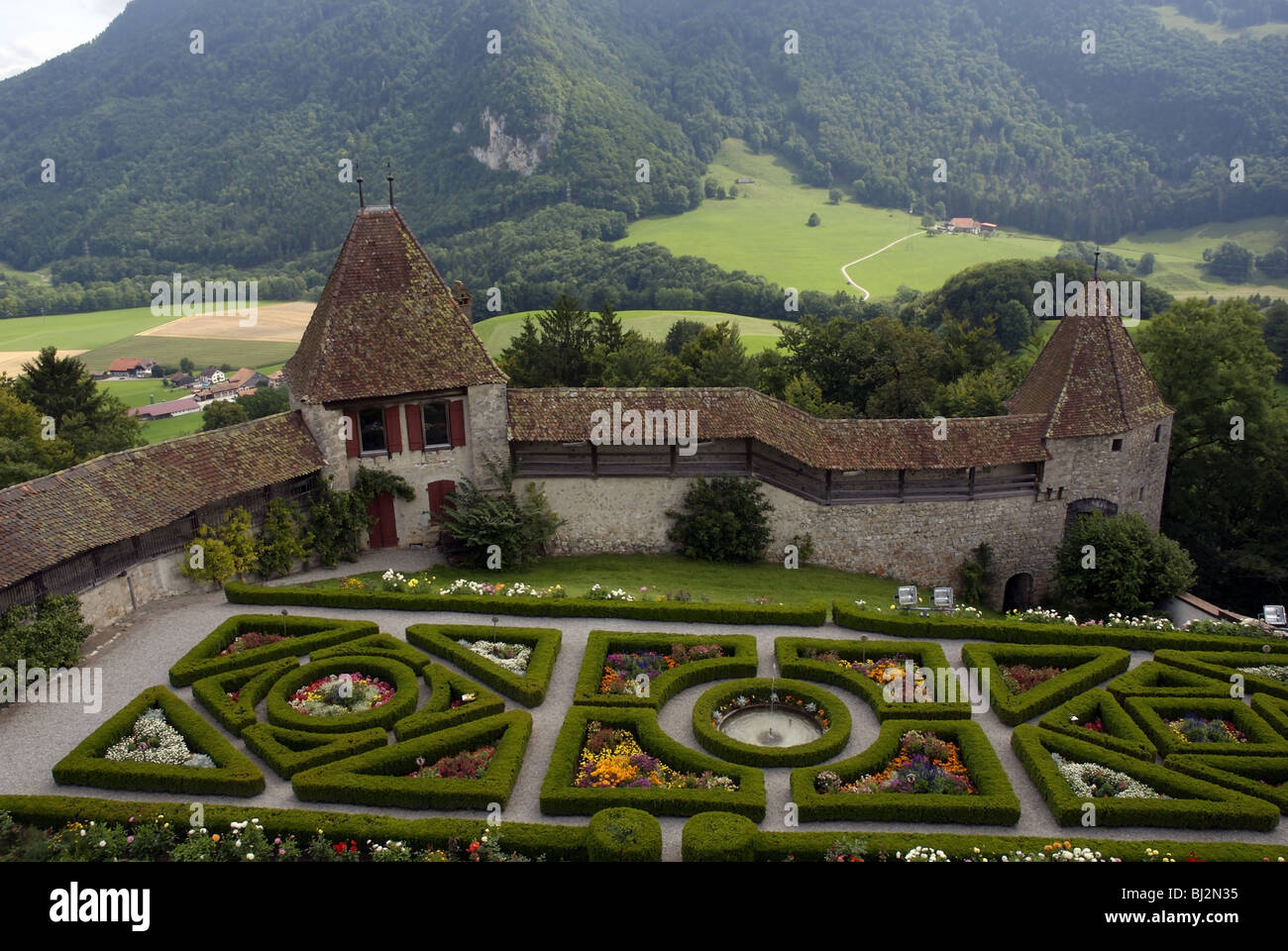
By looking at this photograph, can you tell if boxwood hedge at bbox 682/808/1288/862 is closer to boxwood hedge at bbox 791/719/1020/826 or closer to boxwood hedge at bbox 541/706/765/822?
boxwood hedge at bbox 791/719/1020/826

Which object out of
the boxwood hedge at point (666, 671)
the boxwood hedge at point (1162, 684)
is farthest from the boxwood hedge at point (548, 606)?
the boxwood hedge at point (1162, 684)

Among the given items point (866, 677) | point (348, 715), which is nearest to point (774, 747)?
point (866, 677)

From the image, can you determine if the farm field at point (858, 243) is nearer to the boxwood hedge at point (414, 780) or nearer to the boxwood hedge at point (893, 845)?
the boxwood hedge at point (414, 780)

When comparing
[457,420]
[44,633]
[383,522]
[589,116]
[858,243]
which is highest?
[589,116]

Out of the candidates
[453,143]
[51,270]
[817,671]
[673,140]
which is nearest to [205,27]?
[51,270]

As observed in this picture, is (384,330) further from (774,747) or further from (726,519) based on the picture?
(774,747)

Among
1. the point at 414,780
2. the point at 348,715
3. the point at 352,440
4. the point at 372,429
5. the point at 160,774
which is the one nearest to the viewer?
the point at 414,780

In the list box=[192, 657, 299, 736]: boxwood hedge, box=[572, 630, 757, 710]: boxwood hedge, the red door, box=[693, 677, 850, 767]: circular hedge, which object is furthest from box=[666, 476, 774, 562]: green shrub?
box=[192, 657, 299, 736]: boxwood hedge
